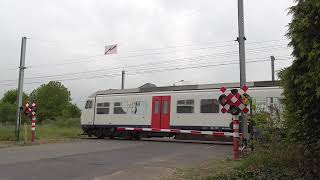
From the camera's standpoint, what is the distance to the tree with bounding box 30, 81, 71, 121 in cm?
9788

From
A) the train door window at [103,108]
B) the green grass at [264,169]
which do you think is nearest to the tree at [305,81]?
the green grass at [264,169]

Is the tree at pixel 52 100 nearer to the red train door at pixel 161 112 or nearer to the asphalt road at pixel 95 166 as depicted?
the red train door at pixel 161 112

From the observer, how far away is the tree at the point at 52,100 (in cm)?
9788

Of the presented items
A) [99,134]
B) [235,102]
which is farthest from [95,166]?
[99,134]

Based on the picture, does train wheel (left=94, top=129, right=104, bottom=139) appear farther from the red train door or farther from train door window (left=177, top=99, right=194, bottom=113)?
train door window (left=177, top=99, right=194, bottom=113)

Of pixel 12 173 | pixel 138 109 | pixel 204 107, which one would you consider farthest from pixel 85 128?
pixel 12 173

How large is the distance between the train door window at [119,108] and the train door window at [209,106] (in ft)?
21.1

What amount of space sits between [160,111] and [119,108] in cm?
373

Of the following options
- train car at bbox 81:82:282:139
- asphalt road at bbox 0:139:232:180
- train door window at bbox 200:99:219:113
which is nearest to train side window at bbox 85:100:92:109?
train car at bbox 81:82:282:139

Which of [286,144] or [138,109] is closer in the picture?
[286,144]

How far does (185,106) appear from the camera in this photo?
2848 cm

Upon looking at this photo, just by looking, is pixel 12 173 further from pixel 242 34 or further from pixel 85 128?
pixel 85 128

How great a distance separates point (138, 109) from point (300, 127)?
21.2 metres

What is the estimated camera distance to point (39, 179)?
11.8 m
